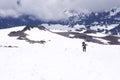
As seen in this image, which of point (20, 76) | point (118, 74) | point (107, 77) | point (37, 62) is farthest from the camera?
point (37, 62)

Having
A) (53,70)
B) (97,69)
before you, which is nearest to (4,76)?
(53,70)

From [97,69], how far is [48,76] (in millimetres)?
5440

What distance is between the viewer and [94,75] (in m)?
20.8

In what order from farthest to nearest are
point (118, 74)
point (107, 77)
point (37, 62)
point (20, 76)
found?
point (37, 62) < point (118, 74) < point (107, 77) < point (20, 76)

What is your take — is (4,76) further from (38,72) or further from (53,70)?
(53,70)

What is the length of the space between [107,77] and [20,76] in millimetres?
5997

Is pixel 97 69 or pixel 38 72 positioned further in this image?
pixel 97 69

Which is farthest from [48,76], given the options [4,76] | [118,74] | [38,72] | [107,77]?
[118,74]

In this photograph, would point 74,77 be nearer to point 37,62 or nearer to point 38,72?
point 38,72

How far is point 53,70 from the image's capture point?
2158cm

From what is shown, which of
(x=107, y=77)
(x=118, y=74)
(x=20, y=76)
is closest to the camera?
(x=20, y=76)

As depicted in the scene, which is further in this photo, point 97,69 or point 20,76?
point 97,69

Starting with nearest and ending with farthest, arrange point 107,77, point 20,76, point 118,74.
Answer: point 20,76 < point 107,77 < point 118,74

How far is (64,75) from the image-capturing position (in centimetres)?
2033
